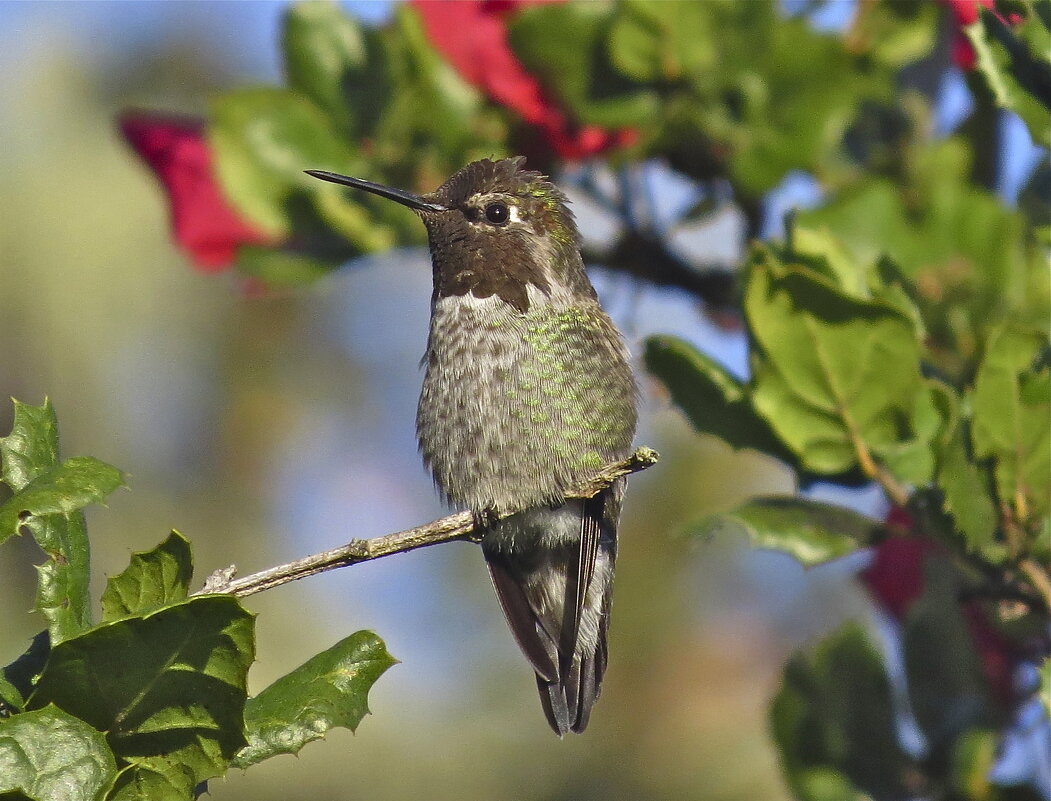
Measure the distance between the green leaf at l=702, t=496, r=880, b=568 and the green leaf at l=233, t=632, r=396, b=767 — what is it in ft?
2.55

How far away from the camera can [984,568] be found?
205cm

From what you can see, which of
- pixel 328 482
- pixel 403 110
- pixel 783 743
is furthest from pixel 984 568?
pixel 328 482

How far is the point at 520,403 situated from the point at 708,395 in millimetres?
717

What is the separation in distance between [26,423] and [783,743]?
1772mm

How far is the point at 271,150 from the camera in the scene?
2.84 meters

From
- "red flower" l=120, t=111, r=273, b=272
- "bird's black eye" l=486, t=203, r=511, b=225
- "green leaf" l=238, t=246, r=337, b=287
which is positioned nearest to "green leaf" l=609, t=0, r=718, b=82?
"bird's black eye" l=486, t=203, r=511, b=225

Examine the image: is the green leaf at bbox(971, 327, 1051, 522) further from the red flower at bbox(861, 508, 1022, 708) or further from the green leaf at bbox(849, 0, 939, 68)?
the green leaf at bbox(849, 0, 939, 68)

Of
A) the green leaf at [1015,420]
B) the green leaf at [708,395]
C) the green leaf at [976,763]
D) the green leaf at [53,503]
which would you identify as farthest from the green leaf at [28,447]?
the green leaf at [976,763]

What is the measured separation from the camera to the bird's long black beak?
258cm

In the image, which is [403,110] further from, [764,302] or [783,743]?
[783,743]

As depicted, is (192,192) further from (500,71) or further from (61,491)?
(61,491)

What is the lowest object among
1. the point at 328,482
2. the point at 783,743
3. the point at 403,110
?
the point at 783,743

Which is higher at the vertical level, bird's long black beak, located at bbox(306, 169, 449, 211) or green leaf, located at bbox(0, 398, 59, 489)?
bird's long black beak, located at bbox(306, 169, 449, 211)

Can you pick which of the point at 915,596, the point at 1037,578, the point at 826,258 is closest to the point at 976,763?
the point at 915,596
